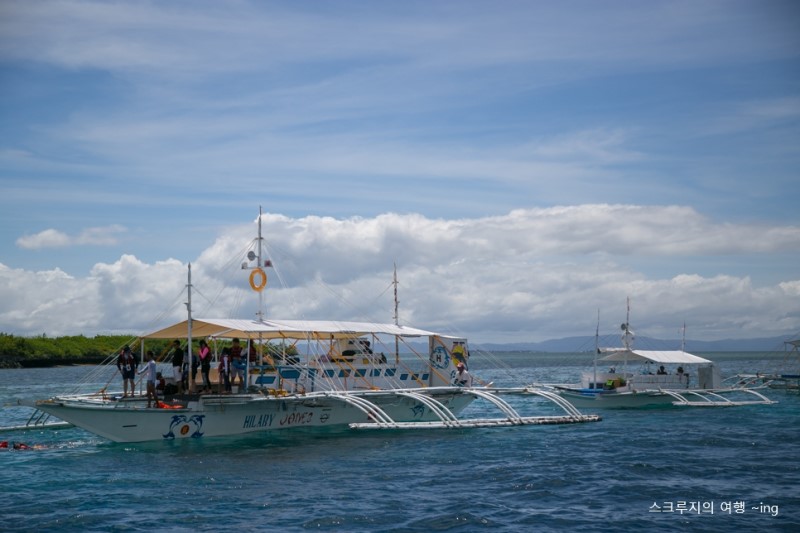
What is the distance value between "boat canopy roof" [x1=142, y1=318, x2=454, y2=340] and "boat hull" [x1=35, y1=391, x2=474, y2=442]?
9.63ft

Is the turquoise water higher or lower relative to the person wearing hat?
lower

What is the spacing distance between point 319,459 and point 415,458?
11.3 ft

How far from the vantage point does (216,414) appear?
108 feet

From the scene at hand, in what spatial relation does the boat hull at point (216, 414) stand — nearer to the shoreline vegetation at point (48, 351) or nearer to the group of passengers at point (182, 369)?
the group of passengers at point (182, 369)

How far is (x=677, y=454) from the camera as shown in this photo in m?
30.5

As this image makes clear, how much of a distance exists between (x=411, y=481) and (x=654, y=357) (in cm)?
3066

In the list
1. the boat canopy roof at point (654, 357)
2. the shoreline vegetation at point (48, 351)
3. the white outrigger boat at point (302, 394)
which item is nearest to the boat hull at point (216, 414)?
the white outrigger boat at point (302, 394)

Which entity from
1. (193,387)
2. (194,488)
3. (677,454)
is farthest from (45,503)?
(677,454)

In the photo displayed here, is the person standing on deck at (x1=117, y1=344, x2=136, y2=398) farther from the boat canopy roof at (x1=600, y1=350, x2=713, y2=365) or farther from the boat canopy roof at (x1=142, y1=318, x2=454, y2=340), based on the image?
the boat canopy roof at (x1=600, y1=350, x2=713, y2=365)

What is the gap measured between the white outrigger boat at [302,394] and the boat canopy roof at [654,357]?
31.8 ft

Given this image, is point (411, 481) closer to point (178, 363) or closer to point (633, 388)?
point (178, 363)

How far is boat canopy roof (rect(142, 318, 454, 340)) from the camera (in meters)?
34.2

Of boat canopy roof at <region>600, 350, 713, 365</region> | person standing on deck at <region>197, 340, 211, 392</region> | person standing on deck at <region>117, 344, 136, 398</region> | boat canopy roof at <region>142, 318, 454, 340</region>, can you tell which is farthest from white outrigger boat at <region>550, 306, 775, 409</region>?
person standing on deck at <region>117, 344, 136, 398</region>

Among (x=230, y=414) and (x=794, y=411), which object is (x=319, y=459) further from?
(x=794, y=411)
